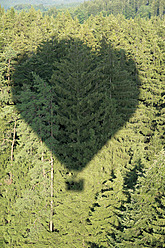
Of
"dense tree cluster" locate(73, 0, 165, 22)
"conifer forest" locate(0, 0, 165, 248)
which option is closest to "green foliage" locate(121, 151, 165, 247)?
"conifer forest" locate(0, 0, 165, 248)

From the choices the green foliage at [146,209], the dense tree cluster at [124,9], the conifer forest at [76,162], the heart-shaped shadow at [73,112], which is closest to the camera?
the green foliage at [146,209]

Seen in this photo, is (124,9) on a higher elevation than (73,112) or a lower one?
higher

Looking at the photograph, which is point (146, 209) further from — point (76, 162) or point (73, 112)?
point (73, 112)

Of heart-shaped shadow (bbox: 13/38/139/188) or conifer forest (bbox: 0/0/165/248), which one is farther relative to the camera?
heart-shaped shadow (bbox: 13/38/139/188)

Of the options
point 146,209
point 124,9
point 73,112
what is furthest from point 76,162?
point 124,9

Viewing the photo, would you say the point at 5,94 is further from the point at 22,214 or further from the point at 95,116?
the point at 22,214

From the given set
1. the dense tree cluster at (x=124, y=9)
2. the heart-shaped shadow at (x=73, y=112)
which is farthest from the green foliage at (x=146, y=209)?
the dense tree cluster at (x=124, y=9)

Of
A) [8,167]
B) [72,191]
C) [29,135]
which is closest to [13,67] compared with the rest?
[29,135]

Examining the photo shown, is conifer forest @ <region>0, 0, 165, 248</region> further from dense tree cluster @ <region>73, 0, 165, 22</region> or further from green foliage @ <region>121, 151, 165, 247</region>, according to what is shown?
dense tree cluster @ <region>73, 0, 165, 22</region>

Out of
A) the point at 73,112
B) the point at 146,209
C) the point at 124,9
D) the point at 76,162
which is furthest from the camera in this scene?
the point at 124,9

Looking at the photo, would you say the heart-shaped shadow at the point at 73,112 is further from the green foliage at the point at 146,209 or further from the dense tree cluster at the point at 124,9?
the dense tree cluster at the point at 124,9

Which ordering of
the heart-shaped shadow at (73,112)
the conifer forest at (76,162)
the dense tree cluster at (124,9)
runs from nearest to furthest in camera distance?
the conifer forest at (76,162) → the heart-shaped shadow at (73,112) → the dense tree cluster at (124,9)
